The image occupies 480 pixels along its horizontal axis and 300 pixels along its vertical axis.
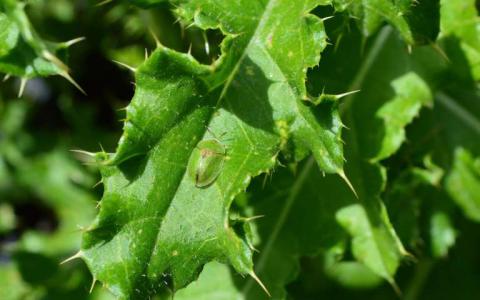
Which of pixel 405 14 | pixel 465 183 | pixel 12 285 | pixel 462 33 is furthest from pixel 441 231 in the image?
pixel 12 285

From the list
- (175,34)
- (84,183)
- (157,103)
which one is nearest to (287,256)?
(157,103)

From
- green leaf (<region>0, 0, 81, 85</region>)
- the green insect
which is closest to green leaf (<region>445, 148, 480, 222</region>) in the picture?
the green insect

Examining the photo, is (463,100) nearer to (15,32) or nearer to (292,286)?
(292,286)

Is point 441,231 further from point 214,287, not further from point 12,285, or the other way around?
point 12,285

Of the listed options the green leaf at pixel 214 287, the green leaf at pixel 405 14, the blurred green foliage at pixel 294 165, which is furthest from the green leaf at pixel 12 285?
the green leaf at pixel 405 14

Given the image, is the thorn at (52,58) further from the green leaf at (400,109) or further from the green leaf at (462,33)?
the green leaf at (462,33)

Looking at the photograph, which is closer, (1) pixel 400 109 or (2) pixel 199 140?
(2) pixel 199 140

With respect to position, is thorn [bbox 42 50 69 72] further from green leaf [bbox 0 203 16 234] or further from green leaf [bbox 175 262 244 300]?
green leaf [bbox 0 203 16 234]
